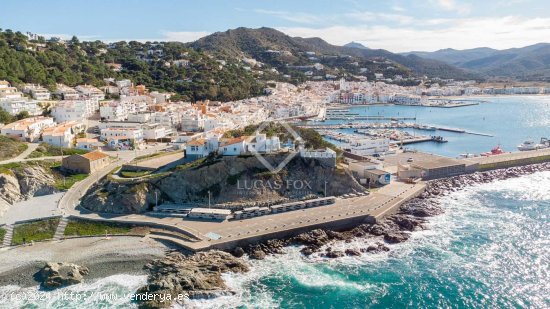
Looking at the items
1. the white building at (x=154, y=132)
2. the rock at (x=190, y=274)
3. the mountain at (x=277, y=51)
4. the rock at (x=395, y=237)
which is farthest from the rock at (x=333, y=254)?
the mountain at (x=277, y=51)

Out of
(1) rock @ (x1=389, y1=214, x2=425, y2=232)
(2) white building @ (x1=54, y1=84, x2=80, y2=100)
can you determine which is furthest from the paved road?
(1) rock @ (x1=389, y1=214, x2=425, y2=232)

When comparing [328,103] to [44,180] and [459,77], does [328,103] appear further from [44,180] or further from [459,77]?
[459,77]

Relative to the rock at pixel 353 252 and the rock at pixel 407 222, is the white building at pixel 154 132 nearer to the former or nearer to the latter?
the rock at pixel 407 222

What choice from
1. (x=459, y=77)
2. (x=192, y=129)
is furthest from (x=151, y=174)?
(x=459, y=77)

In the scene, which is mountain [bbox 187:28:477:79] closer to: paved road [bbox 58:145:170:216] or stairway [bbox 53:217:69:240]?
paved road [bbox 58:145:170:216]

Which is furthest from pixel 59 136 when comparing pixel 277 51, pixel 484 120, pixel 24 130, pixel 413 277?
pixel 277 51

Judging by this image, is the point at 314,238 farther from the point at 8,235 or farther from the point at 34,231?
the point at 8,235
